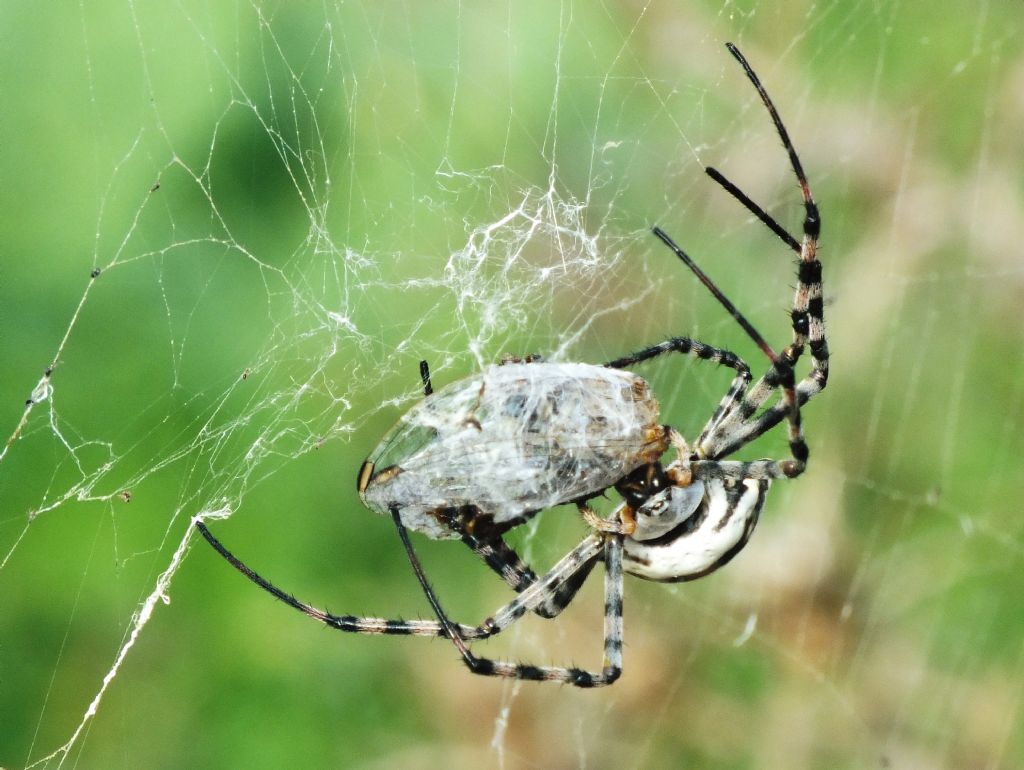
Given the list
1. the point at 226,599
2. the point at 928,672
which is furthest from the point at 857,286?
the point at 226,599

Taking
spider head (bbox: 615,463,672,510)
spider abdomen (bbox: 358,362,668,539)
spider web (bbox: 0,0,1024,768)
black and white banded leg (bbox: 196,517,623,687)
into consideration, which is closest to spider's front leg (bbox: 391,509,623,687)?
black and white banded leg (bbox: 196,517,623,687)

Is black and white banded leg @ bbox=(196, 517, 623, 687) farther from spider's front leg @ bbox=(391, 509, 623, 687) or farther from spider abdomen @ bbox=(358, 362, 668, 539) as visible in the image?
spider abdomen @ bbox=(358, 362, 668, 539)

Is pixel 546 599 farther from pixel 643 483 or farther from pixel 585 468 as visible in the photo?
pixel 585 468

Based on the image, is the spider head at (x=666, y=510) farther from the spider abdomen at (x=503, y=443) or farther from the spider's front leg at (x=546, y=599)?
the spider abdomen at (x=503, y=443)

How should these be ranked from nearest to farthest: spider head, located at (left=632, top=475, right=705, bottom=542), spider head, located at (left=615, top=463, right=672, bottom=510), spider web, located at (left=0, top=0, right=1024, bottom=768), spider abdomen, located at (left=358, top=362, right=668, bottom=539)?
spider abdomen, located at (left=358, top=362, right=668, bottom=539) < spider head, located at (left=615, top=463, right=672, bottom=510) < spider head, located at (left=632, top=475, right=705, bottom=542) < spider web, located at (left=0, top=0, right=1024, bottom=768)

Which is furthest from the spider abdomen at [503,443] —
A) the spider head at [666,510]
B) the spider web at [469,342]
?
the spider web at [469,342]

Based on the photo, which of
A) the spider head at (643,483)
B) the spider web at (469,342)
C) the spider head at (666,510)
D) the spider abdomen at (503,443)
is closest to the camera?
the spider abdomen at (503,443)
